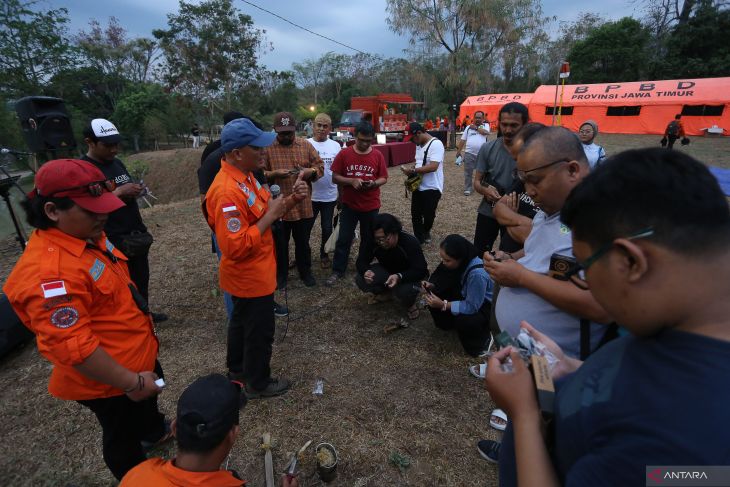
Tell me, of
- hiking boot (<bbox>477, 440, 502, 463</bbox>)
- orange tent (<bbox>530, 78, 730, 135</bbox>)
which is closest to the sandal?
hiking boot (<bbox>477, 440, 502, 463</bbox>)

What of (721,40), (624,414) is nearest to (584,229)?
(624,414)

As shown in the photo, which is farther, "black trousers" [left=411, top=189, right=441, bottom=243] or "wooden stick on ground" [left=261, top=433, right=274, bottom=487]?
"black trousers" [left=411, top=189, right=441, bottom=243]

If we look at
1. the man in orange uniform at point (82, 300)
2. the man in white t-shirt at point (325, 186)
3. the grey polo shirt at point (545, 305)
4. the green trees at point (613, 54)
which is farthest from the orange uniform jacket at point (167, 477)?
the green trees at point (613, 54)

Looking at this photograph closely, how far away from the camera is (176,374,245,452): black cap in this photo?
135 centimetres

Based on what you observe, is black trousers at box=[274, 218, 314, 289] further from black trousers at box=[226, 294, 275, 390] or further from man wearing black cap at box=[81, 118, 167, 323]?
black trousers at box=[226, 294, 275, 390]

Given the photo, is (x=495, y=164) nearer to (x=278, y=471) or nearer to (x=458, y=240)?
(x=458, y=240)

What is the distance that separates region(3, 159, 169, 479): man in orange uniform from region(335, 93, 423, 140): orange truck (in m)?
16.9

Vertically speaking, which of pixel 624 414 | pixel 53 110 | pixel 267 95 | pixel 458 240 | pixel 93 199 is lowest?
pixel 458 240

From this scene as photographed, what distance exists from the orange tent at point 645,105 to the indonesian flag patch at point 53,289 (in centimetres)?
2319

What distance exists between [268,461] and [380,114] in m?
19.2

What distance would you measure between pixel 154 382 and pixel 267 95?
36.4 meters

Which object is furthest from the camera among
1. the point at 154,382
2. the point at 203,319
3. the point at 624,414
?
the point at 203,319

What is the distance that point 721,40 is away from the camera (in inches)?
989

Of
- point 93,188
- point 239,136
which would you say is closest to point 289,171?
point 239,136
